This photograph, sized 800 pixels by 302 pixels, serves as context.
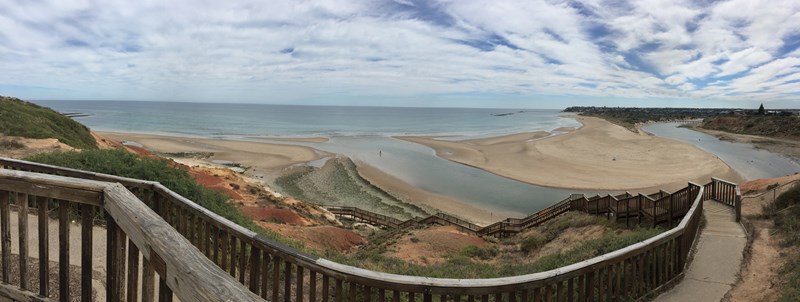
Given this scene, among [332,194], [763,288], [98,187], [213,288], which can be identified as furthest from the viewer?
[332,194]

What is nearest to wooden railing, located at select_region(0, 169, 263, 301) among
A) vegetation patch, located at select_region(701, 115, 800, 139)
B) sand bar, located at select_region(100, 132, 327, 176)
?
sand bar, located at select_region(100, 132, 327, 176)

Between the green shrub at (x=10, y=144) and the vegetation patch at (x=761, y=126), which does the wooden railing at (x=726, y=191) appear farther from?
the vegetation patch at (x=761, y=126)

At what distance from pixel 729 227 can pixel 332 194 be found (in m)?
22.8

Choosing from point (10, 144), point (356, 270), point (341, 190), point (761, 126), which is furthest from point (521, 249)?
point (761, 126)

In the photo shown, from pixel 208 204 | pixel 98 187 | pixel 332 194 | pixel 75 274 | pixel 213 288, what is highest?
pixel 98 187

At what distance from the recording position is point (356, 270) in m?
3.36

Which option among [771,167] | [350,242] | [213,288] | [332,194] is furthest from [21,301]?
[771,167]

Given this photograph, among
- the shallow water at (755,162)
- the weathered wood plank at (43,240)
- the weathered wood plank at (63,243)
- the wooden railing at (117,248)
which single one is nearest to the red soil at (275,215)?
the wooden railing at (117,248)

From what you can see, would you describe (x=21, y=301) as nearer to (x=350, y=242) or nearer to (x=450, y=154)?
(x=350, y=242)

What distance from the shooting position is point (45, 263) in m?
3.11

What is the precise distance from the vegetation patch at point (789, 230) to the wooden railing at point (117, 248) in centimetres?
722

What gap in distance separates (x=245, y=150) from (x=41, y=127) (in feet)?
85.5

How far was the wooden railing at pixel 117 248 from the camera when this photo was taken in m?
1.75

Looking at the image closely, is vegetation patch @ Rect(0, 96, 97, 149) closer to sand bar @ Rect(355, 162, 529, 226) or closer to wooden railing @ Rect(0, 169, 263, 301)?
sand bar @ Rect(355, 162, 529, 226)
